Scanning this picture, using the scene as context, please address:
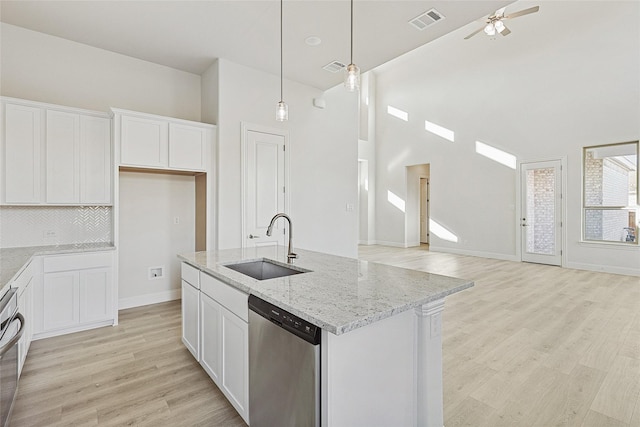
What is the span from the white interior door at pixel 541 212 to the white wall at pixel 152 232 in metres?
6.84

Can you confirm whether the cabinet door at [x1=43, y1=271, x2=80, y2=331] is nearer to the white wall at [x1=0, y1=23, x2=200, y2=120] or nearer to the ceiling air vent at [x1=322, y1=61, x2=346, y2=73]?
the white wall at [x1=0, y1=23, x2=200, y2=120]

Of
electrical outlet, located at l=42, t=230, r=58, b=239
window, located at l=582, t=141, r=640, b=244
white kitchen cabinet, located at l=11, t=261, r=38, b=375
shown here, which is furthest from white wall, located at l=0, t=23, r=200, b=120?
window, located at l=582, t=141, r=640, b=244

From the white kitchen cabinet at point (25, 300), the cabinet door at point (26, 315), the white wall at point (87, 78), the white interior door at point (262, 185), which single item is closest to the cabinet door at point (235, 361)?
the white kitchen cabinet at point (25, 300)

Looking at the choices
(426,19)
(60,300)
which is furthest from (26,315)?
(426,19)

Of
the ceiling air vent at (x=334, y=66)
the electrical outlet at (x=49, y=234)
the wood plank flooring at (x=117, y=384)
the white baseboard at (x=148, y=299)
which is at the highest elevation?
the ceiling air vent at (x=334, y=66)

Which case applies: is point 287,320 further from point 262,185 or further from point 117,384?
point 262,185

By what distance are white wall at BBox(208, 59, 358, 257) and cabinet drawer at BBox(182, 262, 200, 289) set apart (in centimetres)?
144

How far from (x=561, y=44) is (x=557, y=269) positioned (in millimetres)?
4533

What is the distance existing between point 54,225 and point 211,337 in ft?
8.67

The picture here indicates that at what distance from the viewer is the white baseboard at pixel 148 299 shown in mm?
3963

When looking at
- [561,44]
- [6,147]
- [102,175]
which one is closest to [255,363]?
[102,175]

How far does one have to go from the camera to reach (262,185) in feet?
14.7

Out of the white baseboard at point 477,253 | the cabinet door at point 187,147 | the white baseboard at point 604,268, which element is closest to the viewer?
the cabinet door at point 187,147

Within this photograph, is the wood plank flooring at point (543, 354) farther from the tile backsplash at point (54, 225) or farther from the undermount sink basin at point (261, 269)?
the tile backsplash at point (54, 225)
